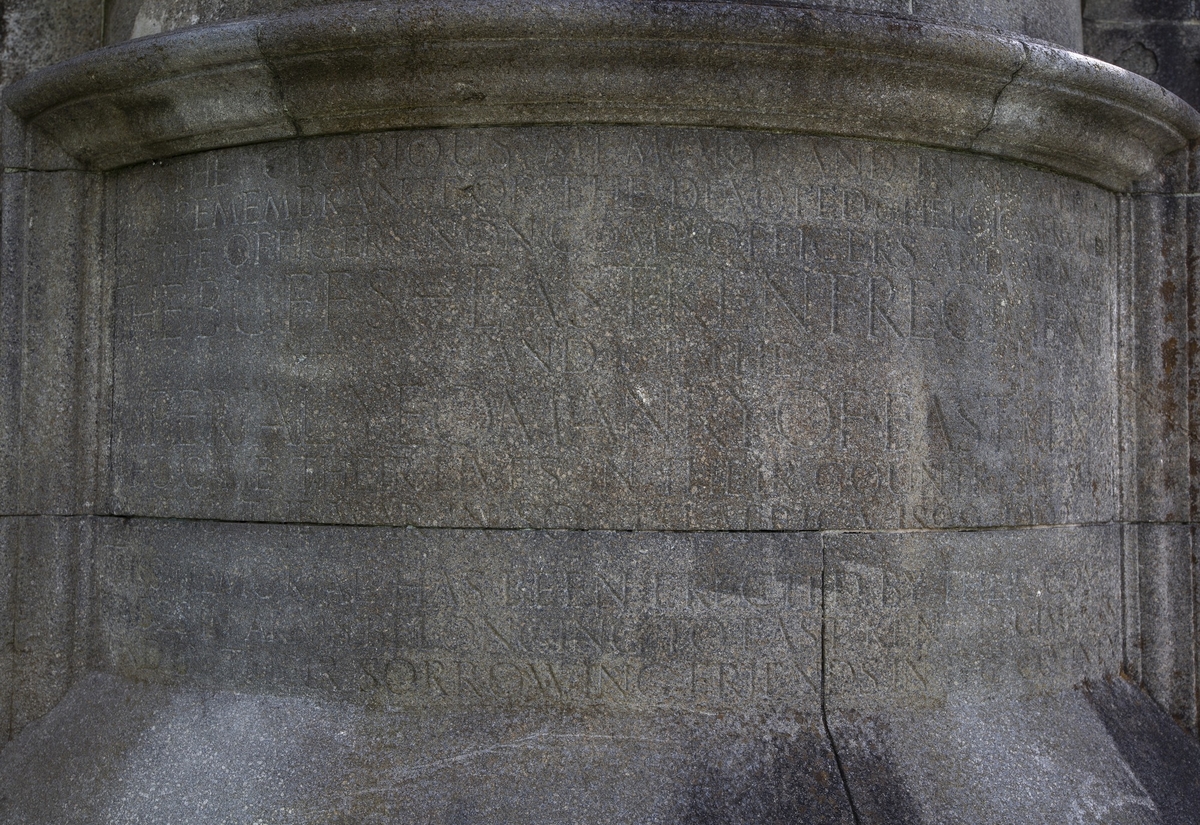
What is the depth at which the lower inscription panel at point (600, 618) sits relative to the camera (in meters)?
3.24

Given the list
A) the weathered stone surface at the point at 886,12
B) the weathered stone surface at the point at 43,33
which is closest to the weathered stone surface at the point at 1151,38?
the weathered stone surface at the point at 886,12

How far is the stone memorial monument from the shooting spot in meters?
3.14

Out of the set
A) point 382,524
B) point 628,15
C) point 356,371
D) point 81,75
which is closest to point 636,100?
point 628,15

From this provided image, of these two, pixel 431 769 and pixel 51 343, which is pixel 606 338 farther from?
pixel 51 343

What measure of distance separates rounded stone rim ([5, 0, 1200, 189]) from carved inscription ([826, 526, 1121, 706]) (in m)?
1.35

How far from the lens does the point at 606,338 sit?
3.27 metres

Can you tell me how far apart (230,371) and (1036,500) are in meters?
2.77

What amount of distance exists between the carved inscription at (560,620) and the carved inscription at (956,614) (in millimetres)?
120

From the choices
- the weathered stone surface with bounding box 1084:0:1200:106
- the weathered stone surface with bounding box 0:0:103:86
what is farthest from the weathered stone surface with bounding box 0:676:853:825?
the weathered stone surface with bounding box 1084:0:1200:106

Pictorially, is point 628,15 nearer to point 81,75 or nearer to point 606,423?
point 606,423

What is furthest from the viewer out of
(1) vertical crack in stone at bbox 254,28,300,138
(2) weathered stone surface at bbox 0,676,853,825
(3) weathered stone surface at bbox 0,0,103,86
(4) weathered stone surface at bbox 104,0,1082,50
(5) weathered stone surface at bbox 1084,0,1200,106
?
(5) weathered stone surface at bbox 1084,0,1200,106

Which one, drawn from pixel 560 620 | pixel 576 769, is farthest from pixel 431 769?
pixel 560 620

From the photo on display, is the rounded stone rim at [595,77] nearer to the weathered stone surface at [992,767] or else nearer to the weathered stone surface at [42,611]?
the weathered stone surface at [42,611]

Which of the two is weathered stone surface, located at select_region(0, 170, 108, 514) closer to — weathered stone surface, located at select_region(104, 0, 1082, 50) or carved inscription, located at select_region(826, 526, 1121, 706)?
weathered stone surface, located at select_region(104, 0, 1082, 50)
